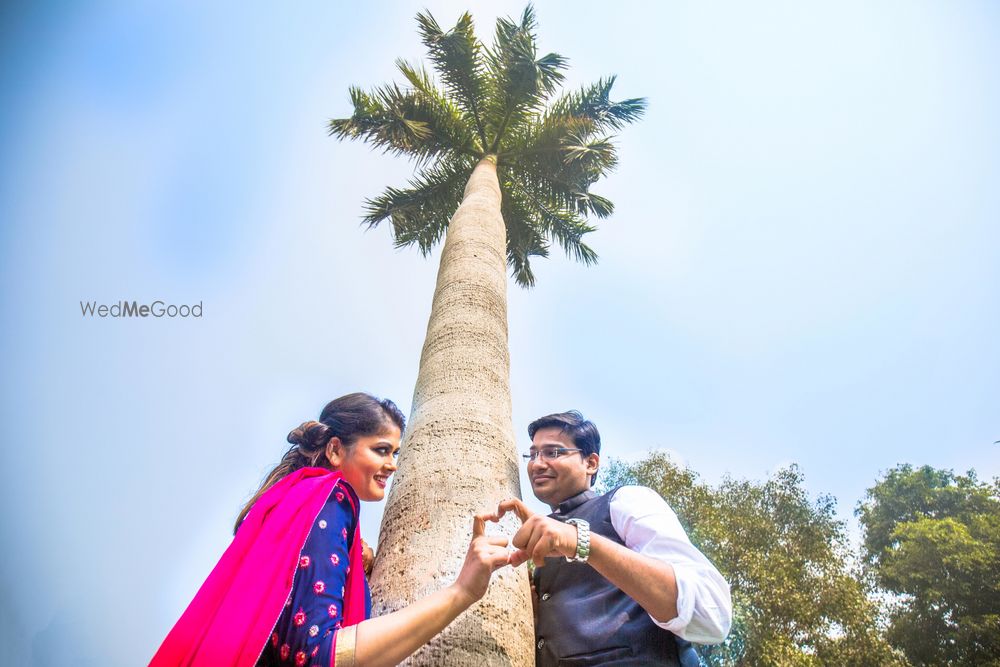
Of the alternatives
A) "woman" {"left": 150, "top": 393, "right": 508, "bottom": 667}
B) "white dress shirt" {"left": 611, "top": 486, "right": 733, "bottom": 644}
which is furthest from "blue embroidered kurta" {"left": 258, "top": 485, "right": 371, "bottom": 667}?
"white dress shirt" {"left": 611, "top": 486, "right": 733, "bottom": 644}

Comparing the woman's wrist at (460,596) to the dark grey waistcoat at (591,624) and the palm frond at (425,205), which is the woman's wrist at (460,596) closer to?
the dark grey waistcoat at (591,624)

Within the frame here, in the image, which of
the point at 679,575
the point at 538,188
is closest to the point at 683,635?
the point at 679,575

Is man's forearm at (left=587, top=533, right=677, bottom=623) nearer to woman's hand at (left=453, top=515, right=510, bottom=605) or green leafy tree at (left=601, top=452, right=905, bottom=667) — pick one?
woman's hand at (left=453, top=515, right=510, bottom=605)

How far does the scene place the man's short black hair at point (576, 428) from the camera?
288cm

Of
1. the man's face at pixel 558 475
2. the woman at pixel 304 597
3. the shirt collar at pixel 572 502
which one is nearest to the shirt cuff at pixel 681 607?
the woman at pixel 304 597

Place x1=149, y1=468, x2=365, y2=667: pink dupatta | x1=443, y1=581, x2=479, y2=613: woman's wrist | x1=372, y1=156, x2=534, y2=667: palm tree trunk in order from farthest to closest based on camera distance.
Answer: x1=372, y1=156, x2=534, y2=667: palm tree trunk < x1=443, y1=581, x2=479, y2=613: woman's wrist < x1=149, y1=468, x2=365, y2=667: pink dupatta

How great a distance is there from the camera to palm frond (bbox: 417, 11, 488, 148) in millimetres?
8586

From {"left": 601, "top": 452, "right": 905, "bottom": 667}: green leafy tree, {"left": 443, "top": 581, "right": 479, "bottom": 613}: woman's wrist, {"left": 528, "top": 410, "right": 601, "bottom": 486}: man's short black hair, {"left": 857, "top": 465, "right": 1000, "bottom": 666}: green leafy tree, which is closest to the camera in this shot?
{"left": 443, "top": 581, "right": 479, "bottom": 613}: woman's wrist

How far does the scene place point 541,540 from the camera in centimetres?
185

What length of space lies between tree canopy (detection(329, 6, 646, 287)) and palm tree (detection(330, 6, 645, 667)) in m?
0.02

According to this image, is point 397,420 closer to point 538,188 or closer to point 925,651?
point 538,188

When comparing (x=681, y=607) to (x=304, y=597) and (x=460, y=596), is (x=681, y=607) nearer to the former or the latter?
(x=460, y=596)

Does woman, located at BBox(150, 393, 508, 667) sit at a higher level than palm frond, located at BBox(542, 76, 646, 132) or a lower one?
lower

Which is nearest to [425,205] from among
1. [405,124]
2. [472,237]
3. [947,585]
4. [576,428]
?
[405,124]
